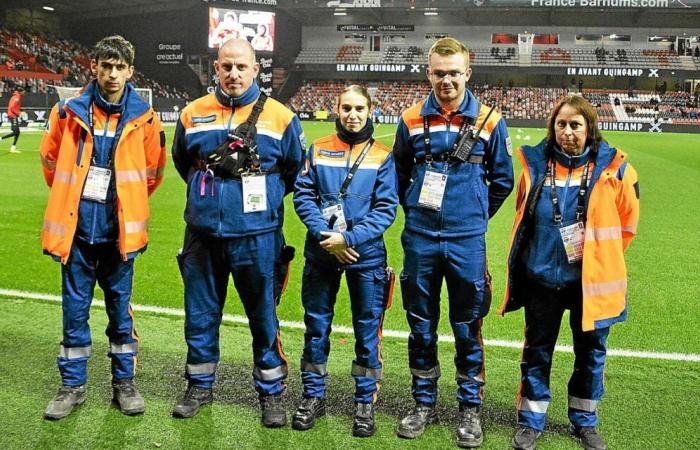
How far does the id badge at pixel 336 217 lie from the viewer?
3.74 meters

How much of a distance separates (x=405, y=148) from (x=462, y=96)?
432 mm

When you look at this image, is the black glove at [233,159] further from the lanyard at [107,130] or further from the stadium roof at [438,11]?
the stadium roof at [438,11]

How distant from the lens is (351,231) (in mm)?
3666

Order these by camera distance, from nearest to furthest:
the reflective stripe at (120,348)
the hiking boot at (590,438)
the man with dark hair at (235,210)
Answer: the hiking boot at (590,438), the man with dark hair at (235,210), the reflective stripe at (120,348)

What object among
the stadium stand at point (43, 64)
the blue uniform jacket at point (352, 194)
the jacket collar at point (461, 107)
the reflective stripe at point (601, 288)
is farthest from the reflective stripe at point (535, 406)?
the stadium stand at point (43, 64)

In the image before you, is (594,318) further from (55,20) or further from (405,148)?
(55,20)

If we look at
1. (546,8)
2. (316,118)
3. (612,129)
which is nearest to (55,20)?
(316,118)

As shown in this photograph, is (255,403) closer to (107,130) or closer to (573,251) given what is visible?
(107,130)

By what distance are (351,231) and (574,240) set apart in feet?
3.86

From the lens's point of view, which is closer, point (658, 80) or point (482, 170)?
point (482, 170)

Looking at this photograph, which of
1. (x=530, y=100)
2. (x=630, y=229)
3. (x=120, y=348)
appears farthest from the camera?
(x=530, y=100)

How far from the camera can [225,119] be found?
12.4 ft

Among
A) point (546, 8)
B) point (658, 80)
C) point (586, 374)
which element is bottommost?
point (586, 374)

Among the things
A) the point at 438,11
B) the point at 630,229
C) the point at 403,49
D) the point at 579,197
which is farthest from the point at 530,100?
the point at 579,197
